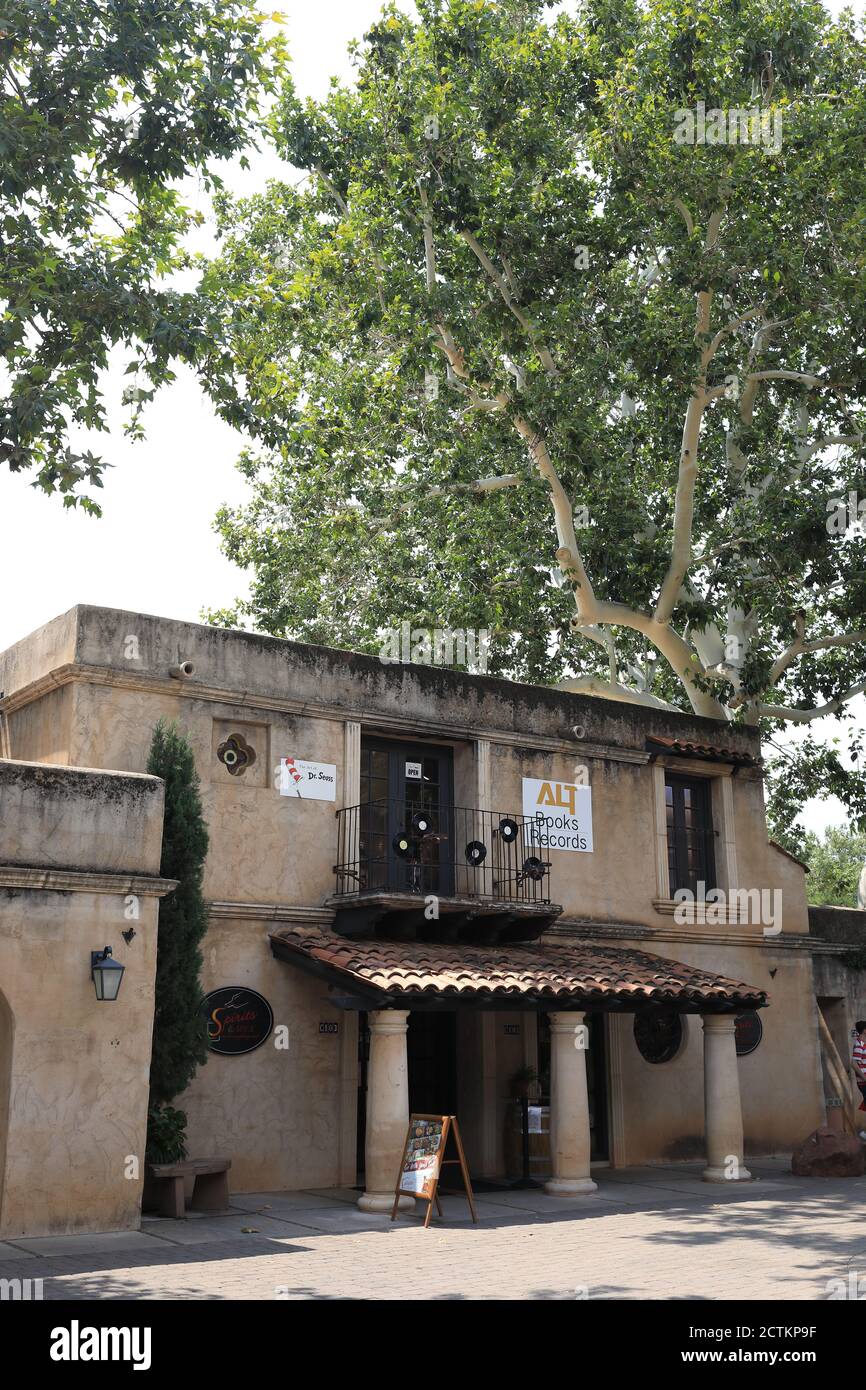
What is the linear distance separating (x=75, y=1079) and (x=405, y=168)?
15055 millimetres

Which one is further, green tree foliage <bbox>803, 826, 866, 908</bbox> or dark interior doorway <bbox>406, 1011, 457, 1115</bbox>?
green tree foliage <bbox>803, 826, 866, 908</bbox>

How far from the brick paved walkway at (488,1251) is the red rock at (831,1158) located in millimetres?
2034

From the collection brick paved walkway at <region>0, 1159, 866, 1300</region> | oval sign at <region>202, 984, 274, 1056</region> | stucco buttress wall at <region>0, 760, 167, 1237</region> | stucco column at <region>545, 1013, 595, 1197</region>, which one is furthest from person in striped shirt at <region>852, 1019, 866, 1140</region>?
stucco buttress wall at <region>0, 760, 167, 1237</region>

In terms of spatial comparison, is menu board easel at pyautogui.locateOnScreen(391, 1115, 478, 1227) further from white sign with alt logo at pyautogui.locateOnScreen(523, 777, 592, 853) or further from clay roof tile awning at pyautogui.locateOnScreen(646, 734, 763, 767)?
clay roof tile awning at pyautogui.locateOnScreen(646, 734, 763, 767)

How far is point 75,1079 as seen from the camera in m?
11.9

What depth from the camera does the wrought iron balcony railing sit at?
1625 cm

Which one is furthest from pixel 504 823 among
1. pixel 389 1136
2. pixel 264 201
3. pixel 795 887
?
pixel 264 201

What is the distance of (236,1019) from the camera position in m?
14.7

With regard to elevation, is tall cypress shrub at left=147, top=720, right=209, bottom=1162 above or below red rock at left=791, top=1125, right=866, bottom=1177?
above

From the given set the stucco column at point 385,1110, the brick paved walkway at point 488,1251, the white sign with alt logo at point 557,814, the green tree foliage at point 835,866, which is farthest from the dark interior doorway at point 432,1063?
the green tree foliage at point 835,866

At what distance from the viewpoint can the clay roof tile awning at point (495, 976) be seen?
545 inches

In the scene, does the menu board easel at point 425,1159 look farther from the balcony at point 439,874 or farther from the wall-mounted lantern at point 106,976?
the wall-mounted lantern at point 106,976

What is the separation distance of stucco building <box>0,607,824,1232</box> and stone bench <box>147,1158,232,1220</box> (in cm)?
84
